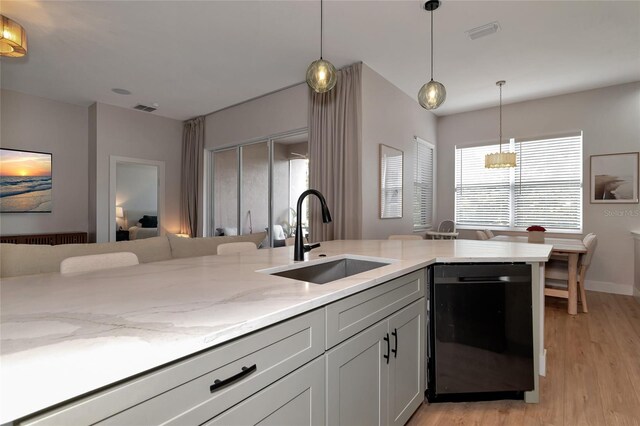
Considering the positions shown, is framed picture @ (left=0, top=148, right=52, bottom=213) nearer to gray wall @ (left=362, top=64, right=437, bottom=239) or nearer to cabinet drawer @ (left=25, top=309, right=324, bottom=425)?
gray wall @ (left=362, top=64, right=437, bottom=239)

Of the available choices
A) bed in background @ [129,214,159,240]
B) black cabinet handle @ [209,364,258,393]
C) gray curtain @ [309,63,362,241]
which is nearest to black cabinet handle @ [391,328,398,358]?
black cabinet handle @ [209,364,258,393]

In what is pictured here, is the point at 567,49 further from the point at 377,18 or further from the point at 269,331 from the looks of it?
the point at 269,331

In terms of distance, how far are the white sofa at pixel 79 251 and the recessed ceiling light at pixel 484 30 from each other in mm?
2929

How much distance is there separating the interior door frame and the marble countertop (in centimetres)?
432

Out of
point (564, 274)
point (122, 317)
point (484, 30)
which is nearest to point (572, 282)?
point (564, 274)

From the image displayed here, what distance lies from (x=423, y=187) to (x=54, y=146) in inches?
231

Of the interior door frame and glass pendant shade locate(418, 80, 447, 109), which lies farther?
the interior door frame

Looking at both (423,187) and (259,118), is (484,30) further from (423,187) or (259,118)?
(259,118)

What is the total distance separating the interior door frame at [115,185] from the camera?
16.4 feet

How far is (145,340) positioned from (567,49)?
4428 mm

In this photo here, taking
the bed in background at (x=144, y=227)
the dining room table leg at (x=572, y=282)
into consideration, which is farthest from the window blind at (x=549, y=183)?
the bed in background at (x=144, y=227)

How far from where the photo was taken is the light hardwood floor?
1.77 meters

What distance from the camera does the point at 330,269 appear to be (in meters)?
1.89

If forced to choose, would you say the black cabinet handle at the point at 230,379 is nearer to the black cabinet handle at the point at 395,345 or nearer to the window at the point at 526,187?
the black cabinet handle at the point at 395,345
